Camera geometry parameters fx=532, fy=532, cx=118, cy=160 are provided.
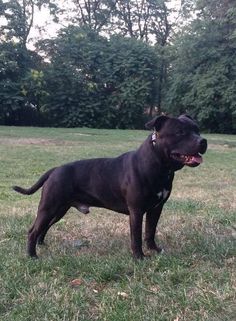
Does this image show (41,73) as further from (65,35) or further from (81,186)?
(81,186)

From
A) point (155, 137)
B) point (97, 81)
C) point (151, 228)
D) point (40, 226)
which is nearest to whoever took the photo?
point (155, 137)

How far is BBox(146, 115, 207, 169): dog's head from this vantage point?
4723mm

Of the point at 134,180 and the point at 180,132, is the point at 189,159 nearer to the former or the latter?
the point at 180,132

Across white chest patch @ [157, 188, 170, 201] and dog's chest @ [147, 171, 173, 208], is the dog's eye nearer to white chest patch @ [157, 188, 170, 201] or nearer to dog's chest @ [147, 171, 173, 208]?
dog's chest @ [147, 171, 173, 208]

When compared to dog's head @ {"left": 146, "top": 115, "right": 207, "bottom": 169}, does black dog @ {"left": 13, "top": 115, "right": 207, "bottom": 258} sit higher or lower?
lower

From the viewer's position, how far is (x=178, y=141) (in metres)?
4.80

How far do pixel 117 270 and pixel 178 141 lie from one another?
1.27 metres

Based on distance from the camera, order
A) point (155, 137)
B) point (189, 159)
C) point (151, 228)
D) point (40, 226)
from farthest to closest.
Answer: point (151, 228) < point (40, 226) < point (155, 137) < point (189, 159)

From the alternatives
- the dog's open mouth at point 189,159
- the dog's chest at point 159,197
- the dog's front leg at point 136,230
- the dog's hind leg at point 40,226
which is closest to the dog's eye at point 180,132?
the dog's open mouth at point 189,159

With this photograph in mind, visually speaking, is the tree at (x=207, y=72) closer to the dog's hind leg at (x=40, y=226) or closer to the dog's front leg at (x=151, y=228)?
the dog's front leg at (x=151, y=228)

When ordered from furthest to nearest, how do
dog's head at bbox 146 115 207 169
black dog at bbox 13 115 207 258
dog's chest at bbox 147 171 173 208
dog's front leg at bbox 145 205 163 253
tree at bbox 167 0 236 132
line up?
1. tree at bbox 167 0 236 132
2. dog's front leg at bbox 145 205 163 253
3. dog's chest at bbox 147 171 173 208
4. black dog at bbox 13 115 207 258
5. dog's head at bbox 146 115 207 169

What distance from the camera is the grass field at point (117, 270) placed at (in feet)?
12.2

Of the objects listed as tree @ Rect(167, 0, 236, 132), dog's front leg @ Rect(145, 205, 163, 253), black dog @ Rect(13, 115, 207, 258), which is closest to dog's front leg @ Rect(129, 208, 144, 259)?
black dog @ Rect(13, 115, 207, 258)

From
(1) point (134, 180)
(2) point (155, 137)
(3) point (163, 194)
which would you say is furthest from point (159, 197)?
(2) point (155, 137)
